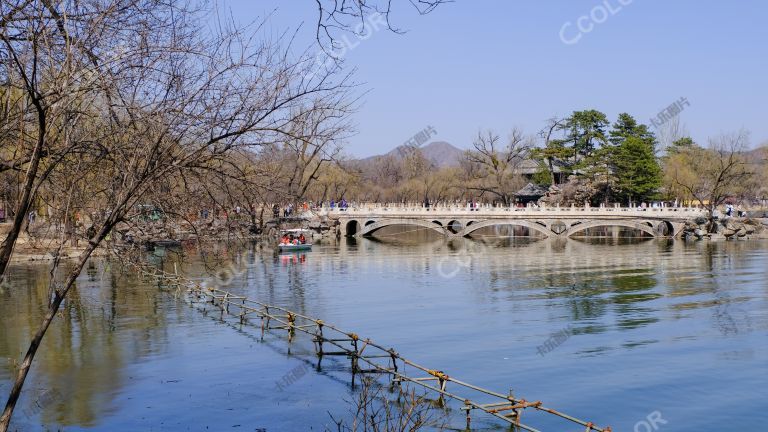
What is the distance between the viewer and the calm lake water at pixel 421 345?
19906mm

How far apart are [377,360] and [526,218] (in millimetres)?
58828

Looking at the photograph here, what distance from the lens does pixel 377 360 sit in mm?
24781

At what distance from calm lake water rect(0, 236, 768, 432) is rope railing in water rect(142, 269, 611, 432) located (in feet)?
1.85

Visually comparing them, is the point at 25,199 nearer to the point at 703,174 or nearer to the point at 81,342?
the point at 81,342

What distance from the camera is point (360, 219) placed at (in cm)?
8762

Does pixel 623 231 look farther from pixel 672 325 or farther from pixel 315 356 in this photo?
pixel 315 356

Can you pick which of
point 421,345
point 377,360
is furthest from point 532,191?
point 377,360

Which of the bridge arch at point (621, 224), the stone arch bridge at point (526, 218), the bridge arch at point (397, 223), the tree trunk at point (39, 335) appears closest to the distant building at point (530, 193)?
the stone arch bridge at point (526, 218)

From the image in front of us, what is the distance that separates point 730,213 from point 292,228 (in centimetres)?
4581

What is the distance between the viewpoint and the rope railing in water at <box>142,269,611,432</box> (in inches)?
666

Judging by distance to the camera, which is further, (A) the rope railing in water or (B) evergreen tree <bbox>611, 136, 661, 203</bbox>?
(B) evergreen tree <bbox>611, 136, 661, 203</bbox>

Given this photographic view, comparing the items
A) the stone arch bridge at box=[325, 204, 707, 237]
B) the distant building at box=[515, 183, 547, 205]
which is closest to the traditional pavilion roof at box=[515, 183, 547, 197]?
the distant building at box=[515, 183, 547, 205]

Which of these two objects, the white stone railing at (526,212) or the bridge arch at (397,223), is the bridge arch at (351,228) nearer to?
the bridge arch at (397,223)

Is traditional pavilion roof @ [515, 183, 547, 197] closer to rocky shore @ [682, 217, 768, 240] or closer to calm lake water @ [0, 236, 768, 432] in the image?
rocky shore @ [682, 217, 768, 240]
